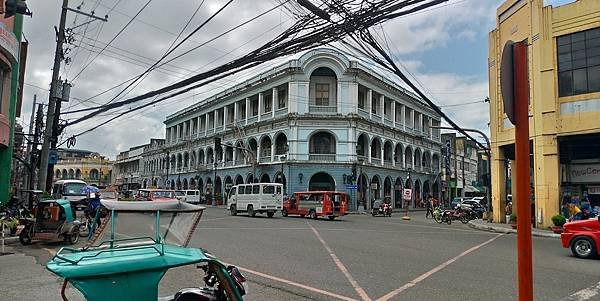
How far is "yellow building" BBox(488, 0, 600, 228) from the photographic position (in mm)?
20828

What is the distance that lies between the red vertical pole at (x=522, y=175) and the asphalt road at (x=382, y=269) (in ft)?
12.7

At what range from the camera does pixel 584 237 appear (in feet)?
40.4

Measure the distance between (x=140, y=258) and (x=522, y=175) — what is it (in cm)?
331

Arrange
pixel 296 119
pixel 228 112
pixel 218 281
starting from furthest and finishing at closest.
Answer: pixel 228 112 < pixel 296 119 < pixel 218 281

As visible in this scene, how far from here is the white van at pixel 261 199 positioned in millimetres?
30219

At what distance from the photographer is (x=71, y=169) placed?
10075 cm

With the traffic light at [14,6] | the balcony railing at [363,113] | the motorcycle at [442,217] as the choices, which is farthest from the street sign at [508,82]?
the balcony railing at [363,113]

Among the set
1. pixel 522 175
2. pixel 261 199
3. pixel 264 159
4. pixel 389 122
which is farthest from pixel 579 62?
pixel 264 159

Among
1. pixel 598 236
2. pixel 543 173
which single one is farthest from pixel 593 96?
pixel 598 236

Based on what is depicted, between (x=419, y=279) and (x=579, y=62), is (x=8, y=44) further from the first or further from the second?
(x=579, y=62)

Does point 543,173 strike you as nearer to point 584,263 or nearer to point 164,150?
point 584,263

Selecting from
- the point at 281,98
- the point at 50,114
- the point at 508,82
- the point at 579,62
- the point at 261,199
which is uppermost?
the point at 281,98

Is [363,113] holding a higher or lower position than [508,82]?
higher

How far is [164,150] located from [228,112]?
21003mm
